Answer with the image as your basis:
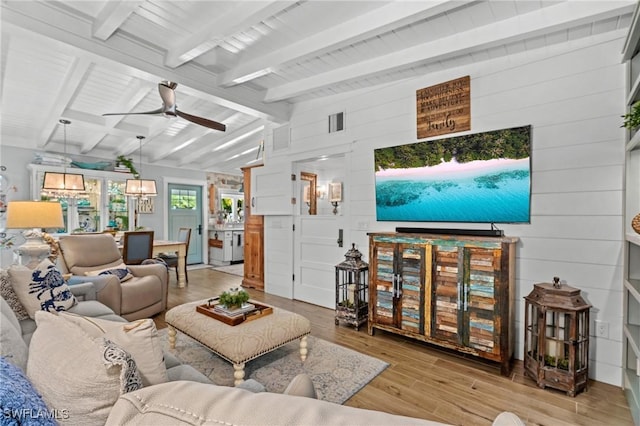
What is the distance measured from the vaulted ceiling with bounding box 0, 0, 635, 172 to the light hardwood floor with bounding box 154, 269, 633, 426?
2798 mm

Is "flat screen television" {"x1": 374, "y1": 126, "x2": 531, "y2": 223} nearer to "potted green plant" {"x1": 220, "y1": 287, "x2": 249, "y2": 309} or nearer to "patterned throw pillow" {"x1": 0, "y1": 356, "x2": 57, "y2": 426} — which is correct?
"potted green plant" {"x1": 220, "y1": 287, "x2": 249, "y2": 309}

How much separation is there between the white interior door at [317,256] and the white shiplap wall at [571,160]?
1.72 m

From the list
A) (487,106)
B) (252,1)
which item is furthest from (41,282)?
(487,106)

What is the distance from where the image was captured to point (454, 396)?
2260 mm

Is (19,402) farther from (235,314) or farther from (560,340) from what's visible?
(560,340)

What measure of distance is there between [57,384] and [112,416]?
1.52 ft

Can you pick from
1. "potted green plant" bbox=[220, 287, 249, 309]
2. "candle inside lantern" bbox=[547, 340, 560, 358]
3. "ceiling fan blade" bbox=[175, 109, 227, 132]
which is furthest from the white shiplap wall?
"ceiling fan blade" bbox=[175, 109, 227, 132]

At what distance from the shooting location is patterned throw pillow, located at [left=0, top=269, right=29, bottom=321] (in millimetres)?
2213

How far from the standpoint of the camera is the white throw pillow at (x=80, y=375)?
782mm

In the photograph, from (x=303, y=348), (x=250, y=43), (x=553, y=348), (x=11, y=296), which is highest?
(x=250, y=43)

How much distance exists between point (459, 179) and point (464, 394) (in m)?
1.92

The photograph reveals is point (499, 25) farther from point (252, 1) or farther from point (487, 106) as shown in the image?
point (252, 1)

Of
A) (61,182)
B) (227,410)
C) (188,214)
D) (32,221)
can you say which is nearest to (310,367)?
(227,410)

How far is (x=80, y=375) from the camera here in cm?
80
